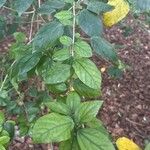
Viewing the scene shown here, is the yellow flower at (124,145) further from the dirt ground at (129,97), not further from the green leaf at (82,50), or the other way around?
the dirt ground at (129,97)

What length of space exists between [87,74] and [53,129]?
14 centimetres

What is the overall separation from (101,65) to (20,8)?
2.89 m

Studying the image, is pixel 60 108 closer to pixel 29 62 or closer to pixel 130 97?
pixel 29 62

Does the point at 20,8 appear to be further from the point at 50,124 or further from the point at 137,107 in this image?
the point at 137,107

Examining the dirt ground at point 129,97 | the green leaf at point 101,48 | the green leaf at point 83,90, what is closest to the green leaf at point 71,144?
the green leaf at point 83,90

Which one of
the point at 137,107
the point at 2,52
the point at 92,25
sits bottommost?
the point at 137,107

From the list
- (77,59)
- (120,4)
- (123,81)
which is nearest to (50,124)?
(77,59)

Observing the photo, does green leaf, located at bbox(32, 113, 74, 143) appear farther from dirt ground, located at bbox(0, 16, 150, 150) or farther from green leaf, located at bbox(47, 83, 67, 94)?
dirt ground, located at bbox(0, 16, 150, 150)

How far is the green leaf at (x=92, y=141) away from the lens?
0.77 metres

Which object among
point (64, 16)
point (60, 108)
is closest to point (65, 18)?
point (64, 16)

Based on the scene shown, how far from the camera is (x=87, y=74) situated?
2.78 feet

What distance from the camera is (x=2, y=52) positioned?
3.68 meters

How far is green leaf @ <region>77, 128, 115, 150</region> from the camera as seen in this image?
77cm

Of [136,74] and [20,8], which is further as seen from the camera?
[136,74]
